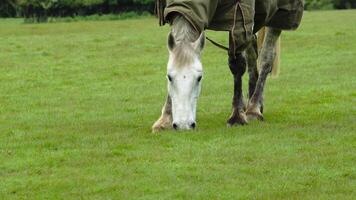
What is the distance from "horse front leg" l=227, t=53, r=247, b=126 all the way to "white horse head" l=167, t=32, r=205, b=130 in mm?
1241

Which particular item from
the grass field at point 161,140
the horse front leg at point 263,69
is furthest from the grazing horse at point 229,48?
the grass field at point 161,140

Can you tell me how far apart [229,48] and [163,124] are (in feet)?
3.88

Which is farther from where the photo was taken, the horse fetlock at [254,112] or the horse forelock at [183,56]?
the horse fetlock at [254,112]

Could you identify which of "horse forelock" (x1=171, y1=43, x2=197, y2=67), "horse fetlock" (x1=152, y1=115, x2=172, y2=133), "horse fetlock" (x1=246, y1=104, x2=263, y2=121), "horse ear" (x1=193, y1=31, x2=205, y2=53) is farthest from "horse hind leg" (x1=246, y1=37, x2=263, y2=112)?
"horse forelock" (x1=171, y1=43, x2=197, y2=67)

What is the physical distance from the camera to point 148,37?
110 ft

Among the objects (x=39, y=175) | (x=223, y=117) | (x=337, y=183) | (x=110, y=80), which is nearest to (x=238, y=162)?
(x=337, y=183)

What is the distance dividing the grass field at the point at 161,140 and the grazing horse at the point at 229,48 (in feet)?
0.97

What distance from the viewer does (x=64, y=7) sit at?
6150 centimetres

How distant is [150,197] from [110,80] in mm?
11611

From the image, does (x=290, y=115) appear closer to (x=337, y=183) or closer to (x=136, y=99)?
(x=136, y=99)

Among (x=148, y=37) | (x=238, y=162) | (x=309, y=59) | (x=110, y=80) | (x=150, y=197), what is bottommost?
(x=148, y=37)

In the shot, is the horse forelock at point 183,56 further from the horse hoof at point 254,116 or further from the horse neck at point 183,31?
the horse hoof at point 254,116

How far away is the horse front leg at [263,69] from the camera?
1198 cm

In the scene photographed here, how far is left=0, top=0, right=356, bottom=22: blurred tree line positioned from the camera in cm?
5938
